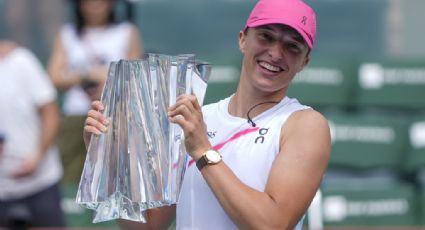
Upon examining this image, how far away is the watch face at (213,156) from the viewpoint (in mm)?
2639

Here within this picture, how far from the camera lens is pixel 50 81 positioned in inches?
249

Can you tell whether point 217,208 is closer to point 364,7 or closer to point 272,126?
point 272,126

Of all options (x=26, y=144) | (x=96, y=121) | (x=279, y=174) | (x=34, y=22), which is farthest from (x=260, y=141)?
(x=34, y=22)

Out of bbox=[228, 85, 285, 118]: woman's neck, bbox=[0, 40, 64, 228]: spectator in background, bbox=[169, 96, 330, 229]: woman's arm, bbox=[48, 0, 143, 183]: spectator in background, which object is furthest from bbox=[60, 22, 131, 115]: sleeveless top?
bbox=[169, 96, 330, 229]: woman's arm

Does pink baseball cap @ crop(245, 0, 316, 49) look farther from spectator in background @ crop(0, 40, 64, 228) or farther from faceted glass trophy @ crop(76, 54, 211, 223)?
spectator in background @ crop(0, 40, 64, 228)

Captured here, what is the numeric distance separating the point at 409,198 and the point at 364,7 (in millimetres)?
1421

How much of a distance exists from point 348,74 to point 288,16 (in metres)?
4.39

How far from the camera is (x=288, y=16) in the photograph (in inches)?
108

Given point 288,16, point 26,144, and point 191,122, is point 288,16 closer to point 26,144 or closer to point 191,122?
point 191,122

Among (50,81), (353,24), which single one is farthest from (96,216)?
(353,24)

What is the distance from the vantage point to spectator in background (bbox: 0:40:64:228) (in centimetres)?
586

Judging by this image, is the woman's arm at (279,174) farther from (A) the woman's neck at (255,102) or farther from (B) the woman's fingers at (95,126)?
(B) the woman's fingers at (95,126)

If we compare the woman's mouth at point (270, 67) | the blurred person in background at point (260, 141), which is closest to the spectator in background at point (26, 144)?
the blurred person in background at point (260, 141)

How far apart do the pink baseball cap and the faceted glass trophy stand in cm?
19
